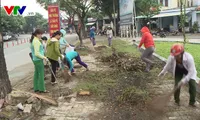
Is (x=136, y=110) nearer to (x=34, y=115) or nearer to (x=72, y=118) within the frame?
(x=72, y=118)

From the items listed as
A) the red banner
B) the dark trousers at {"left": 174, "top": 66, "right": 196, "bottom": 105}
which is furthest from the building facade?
the dark trousers at {"left": 174, "top": 66, "right": 196, "bottom": 105}

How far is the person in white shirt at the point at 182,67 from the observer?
14.8ft

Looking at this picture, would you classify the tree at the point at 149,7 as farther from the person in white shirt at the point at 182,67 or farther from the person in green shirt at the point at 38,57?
the person in white shirt at the point at 182,67

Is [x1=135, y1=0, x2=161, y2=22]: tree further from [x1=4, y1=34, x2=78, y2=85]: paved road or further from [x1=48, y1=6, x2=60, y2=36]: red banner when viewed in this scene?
[x1=48, y1=6, x2=60, y2=36]: red banner

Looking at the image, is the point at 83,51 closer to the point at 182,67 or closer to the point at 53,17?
the point at 53,17

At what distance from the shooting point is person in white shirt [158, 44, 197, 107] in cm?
452

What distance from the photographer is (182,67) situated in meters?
4.79

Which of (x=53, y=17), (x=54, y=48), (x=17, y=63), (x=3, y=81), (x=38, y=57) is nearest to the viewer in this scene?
(x=3, y=81)

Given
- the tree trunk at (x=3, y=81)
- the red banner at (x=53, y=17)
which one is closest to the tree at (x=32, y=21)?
the red banner at (x=53, y=17)

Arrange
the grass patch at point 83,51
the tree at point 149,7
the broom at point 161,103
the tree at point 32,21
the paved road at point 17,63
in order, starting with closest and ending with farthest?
the broom at point 161,103, the paved road at point 17,63, the grass patch at point 83,51, the tree at point 149,7, the tree at point 32,21

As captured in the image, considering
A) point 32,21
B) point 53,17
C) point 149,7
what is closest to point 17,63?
point 53,17

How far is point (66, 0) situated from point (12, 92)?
624 inches

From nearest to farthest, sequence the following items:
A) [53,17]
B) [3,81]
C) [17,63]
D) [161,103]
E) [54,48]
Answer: [161,103] → [3,81] → [54,48] → [53,17] → [17,63]

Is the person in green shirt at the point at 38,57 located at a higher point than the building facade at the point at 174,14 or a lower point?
lower
